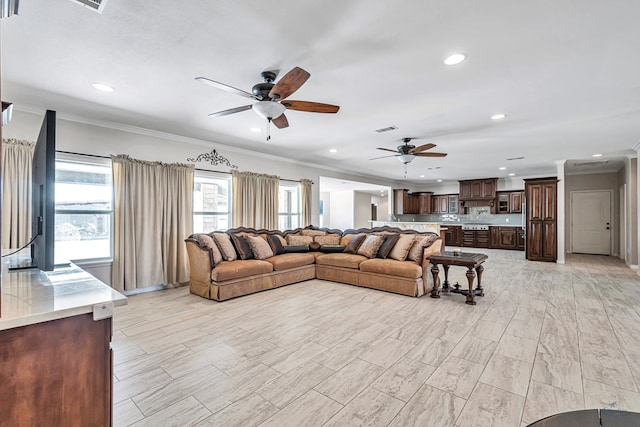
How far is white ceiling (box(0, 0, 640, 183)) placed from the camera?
6.85 feet

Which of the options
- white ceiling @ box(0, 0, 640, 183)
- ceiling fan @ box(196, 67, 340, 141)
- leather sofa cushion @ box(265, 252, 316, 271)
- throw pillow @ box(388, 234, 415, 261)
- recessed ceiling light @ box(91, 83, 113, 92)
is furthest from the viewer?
leather sofa cushion @ box(265, 252, 316, 271)

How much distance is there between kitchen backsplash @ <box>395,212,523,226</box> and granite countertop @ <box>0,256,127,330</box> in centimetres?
1135

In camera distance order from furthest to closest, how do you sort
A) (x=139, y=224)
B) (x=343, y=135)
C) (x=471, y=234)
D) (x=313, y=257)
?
1. (x=471, y=234)
2. (x=313, y=257)
3. (x=343, y=135)
4. (x=139, y=224)

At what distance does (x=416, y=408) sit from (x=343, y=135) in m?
4.13

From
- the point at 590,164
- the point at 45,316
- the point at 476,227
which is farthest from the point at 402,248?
the point at 476,227

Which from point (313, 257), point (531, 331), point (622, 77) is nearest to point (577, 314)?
point (531, 331)

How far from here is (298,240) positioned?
6121 mm

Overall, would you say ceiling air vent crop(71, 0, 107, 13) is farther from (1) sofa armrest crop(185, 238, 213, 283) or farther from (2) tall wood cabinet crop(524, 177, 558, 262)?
(2) tall wood cabinet crop(524, 177, 558, 262)

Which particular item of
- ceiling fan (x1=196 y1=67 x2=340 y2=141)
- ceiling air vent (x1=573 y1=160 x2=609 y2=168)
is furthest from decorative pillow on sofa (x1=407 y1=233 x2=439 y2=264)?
ceiling air vent (x1=573 y1=160 x2=609 y2=168)

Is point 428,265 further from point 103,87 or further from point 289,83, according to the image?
point 103,87

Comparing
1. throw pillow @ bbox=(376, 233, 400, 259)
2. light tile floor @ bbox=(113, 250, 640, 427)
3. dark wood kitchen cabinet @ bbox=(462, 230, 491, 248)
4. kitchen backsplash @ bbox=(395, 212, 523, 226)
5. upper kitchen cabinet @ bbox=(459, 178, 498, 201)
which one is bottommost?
light tile floor @ bbox=(113, 250, 640, 427)

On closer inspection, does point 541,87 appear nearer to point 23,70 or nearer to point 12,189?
point 23,70

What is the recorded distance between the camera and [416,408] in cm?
200

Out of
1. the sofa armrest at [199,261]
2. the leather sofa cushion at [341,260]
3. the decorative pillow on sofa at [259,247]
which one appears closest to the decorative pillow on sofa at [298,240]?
the leather sofa cushion at [341,260]
